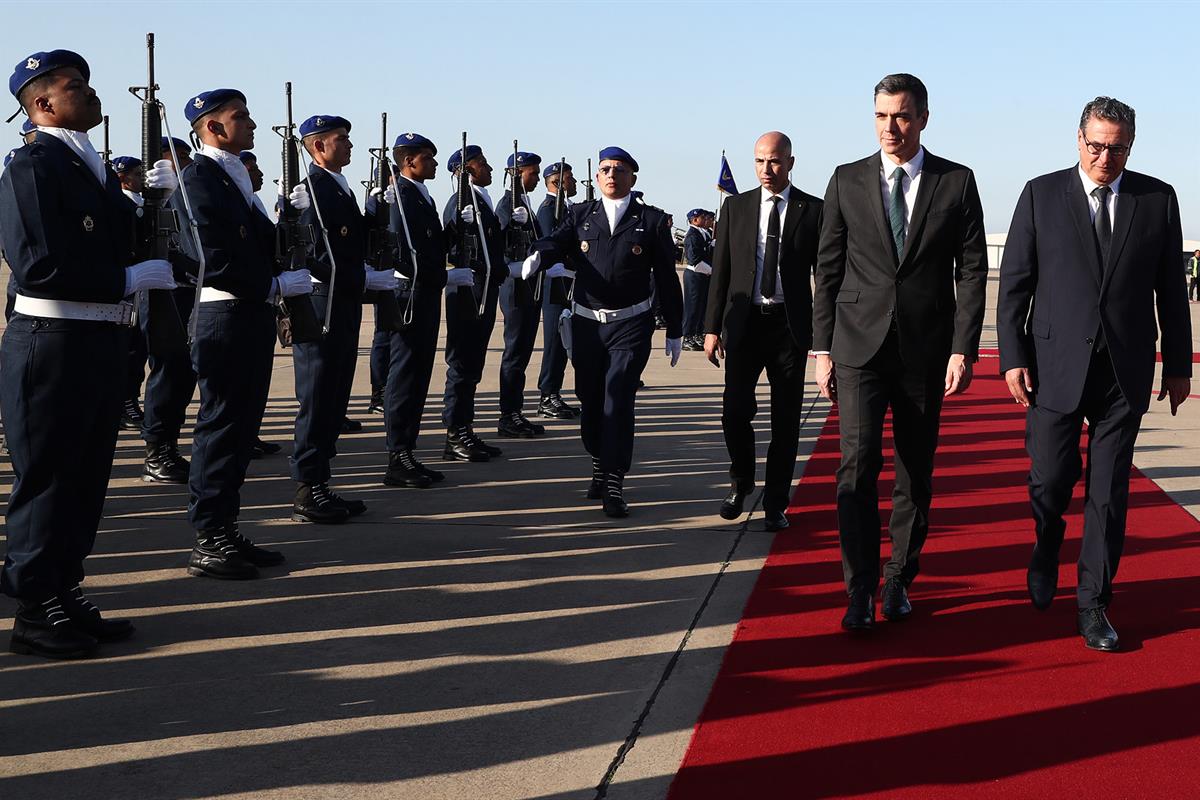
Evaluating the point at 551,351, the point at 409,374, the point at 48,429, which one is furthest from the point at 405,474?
the point at 551,351

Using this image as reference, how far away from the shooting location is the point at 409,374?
8172mm

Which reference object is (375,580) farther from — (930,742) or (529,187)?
(529,187)

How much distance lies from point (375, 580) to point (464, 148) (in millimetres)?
4571

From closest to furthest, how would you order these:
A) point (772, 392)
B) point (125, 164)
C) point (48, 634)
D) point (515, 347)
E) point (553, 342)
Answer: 1. point (48, 634)
2. point (772, 392)
3. point (125, 164)
4. point (515, 347)
5. point (553, 342)

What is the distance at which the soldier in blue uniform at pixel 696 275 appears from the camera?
20.1 meters

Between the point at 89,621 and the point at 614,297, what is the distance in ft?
11.4

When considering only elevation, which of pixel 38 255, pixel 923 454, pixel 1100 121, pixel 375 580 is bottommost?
pixel 375 580

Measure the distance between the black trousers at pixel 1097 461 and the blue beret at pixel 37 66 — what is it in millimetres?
3740

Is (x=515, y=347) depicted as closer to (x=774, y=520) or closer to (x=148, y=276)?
(x=774, y=520)

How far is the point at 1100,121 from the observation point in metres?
4.86

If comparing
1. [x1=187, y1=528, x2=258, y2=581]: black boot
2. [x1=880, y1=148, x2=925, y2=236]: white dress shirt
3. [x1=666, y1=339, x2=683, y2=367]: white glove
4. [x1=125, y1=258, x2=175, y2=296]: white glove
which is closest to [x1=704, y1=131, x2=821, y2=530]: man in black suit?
[x1=666, y1=339, x2=683, y2=367]: white glove

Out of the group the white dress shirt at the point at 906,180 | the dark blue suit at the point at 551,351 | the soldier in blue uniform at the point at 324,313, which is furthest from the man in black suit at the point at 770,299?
the dark blue suit at the point at 551,351

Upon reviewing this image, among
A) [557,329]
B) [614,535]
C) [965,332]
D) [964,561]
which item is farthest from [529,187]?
[965,332]

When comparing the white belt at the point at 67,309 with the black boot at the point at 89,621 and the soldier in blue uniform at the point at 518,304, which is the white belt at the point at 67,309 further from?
the soldier in blue uniform at the point at 518,304
